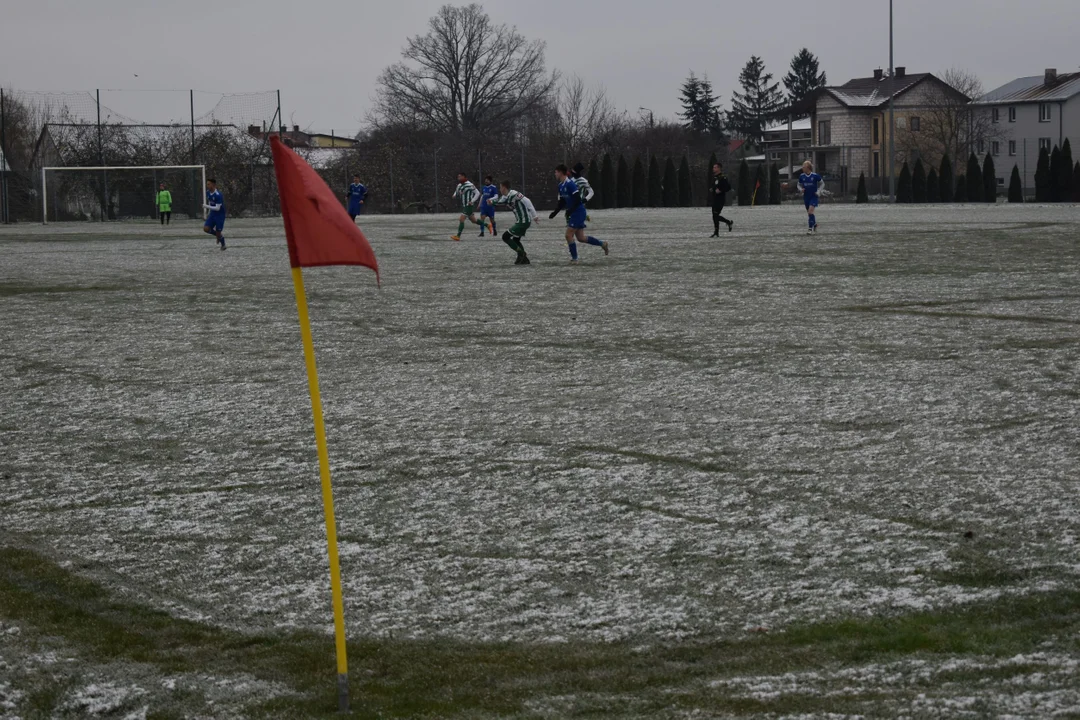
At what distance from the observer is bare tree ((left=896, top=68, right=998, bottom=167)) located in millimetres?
88938

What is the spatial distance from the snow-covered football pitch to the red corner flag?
1.09 m

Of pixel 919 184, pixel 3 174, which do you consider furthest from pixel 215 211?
pixel 919 184

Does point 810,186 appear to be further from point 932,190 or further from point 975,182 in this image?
point 932,190

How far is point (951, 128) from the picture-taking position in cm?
8894

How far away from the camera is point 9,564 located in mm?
4688

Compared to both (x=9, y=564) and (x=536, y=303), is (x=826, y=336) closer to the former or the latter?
(x=536, y=303)

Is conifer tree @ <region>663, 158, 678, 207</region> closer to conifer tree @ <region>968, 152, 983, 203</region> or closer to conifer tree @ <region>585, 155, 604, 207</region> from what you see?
conifer tree @ <region>585, 155, 604, 207</region>

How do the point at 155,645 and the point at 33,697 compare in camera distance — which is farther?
the point at 155,645

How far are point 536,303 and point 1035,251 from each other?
9878 millimetres

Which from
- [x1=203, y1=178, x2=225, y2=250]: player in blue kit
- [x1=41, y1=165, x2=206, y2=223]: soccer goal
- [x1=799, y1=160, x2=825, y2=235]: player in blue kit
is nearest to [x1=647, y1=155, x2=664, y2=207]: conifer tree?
[x1=41, y1=165, x2=206, y2=223]: soccer goal

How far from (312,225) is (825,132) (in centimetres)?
10441

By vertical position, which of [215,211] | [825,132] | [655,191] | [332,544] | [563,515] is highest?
[825,132]

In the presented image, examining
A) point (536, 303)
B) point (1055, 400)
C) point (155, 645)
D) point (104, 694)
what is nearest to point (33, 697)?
point (104, 694)

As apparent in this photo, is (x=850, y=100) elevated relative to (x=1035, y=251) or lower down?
elevated
